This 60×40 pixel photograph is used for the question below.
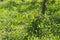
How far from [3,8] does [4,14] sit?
177cm

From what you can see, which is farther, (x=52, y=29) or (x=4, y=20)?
(x=4, y=20)

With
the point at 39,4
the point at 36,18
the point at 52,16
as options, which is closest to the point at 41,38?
the point at 36,18

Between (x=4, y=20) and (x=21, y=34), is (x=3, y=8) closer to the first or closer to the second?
(x=4, y=20)

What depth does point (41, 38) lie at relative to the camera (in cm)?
1075

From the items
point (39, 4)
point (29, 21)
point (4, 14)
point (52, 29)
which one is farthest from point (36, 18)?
point (39, 4)

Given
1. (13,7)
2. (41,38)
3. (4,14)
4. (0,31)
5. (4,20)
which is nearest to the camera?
(41,38)

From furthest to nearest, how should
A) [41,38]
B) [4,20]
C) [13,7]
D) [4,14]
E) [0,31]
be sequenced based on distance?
[13,7] < [4,14] < [4,20] < [0,31] < [41,38]

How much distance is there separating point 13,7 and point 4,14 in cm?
180

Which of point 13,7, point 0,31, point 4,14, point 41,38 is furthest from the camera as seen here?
point 13,7

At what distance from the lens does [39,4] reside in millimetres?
16141

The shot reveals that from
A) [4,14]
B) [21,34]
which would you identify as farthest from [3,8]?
[21,34]

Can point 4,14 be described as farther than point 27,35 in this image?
Yes

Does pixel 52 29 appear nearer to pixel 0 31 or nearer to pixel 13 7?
pixel 0 31

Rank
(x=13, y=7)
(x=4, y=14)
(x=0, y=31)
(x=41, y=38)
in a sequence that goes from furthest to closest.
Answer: (x=13, y=7) < (x=4, y=14) < (x=0, y=31) < (x=41, y=38)
